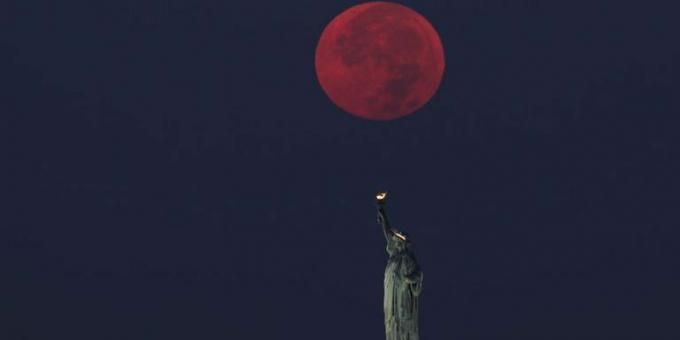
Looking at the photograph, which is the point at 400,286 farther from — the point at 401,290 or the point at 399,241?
the point at 399,241

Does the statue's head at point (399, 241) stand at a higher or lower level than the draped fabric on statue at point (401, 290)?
higher

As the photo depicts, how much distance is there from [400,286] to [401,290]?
0.10 m

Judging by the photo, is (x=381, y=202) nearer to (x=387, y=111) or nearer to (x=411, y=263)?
(x=411, y=263)

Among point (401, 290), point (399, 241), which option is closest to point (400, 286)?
point (401, 290)

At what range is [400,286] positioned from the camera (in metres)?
30.9

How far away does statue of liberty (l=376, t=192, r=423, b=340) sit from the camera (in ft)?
101

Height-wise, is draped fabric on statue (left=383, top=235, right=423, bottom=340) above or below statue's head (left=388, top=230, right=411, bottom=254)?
below

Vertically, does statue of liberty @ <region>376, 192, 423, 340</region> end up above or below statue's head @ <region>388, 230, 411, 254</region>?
below

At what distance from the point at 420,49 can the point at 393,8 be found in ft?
5.72

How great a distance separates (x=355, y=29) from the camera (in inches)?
1767

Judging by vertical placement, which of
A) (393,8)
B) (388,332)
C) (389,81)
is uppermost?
(393,8)

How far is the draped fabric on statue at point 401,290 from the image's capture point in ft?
101

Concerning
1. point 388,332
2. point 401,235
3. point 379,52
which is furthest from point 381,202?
point 379,52

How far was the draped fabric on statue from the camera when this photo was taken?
30875mm
